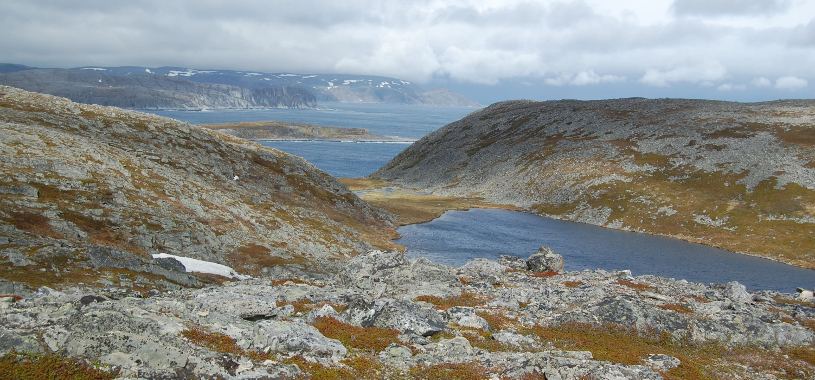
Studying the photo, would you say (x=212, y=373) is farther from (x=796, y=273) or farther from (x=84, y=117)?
(x=796, y=273)

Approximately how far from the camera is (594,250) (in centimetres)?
8894

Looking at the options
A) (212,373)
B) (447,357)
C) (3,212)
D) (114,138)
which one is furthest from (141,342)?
(114,138)

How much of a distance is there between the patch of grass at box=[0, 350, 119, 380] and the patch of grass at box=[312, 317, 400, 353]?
9.75m

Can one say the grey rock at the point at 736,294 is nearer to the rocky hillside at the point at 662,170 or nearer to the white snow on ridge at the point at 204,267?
the white snow on ridge at the point at 204,267

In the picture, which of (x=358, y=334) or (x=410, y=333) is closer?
(x=358, y=334)

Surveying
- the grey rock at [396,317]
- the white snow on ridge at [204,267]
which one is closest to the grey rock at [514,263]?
the white snow on ridge at [204,267]

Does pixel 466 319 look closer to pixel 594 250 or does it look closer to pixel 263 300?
pixel 263 300

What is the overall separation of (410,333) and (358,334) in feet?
9.23

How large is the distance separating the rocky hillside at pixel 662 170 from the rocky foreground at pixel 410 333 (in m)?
73.0

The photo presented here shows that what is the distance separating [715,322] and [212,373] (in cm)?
2846

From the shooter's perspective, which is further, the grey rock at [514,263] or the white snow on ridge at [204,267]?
the grey rock at [514,263]

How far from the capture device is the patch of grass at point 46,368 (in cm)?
1298

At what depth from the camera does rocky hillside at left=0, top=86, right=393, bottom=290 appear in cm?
3819

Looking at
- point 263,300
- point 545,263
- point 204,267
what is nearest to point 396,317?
Answer: point 263,300
